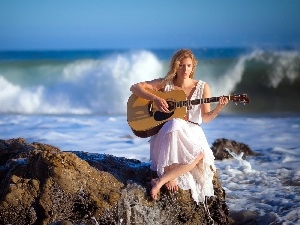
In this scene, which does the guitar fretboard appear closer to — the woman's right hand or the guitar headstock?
the woman's right hand

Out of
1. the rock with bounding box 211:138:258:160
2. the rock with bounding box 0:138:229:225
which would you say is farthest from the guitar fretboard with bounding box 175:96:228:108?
the rock with bounding box 211:138:258:160

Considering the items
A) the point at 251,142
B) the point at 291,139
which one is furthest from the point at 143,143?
the point at 291,139

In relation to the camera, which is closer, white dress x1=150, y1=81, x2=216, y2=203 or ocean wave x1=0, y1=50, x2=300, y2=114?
white dress x1=150, y1=81, x2=216, y2=203

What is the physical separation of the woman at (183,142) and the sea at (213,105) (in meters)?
0.96

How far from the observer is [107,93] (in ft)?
53.7

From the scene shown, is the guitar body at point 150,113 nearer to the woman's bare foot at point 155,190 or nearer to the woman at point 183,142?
the woman at point 183,142

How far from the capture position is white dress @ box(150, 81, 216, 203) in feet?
12.1

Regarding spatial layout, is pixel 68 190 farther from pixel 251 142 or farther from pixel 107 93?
pixel 107 93

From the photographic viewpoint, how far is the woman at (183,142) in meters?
3.69

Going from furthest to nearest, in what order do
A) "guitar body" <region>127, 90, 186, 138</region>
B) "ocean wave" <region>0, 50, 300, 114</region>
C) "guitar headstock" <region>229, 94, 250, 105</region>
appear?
1. "ocean wave" <region>0, 50, 300, 114</region>
2. "guitar body" <region>127, 90, 186, 138</region>
3. "guitar headstock" <region>229, 94, 250, 105</region>

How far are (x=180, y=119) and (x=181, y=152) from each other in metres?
0.26

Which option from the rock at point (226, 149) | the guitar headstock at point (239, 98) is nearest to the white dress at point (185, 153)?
the guitar headstock at point (239, 98)

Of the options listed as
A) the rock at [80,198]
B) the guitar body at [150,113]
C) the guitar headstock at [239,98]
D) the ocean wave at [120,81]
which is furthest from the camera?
the ocean wave at [120,81]

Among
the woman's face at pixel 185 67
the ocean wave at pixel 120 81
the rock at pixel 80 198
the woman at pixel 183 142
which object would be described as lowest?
the rock at pixel 80 198
